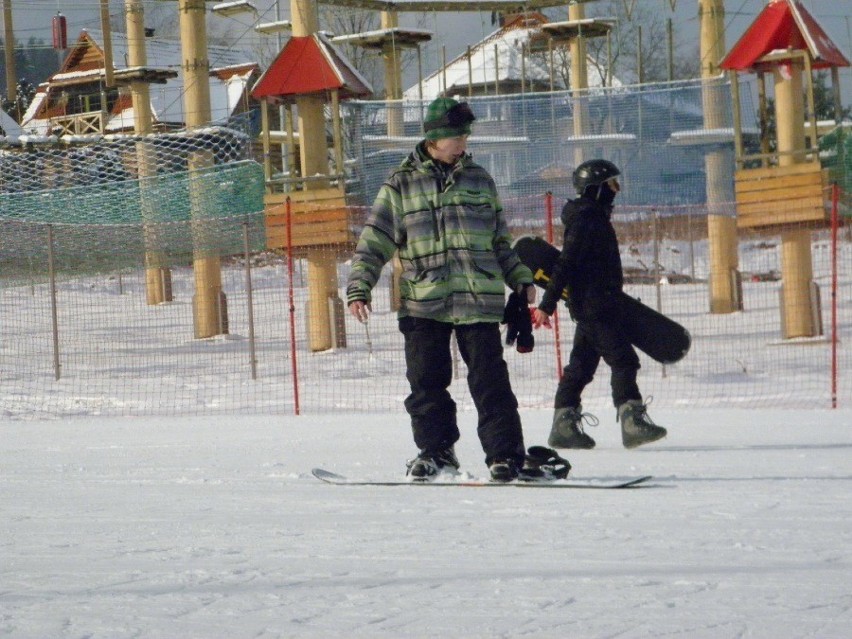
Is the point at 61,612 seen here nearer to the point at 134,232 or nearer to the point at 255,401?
the point at 255,401

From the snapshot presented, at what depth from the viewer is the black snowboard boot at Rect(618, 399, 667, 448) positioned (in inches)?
301

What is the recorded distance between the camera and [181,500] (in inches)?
220

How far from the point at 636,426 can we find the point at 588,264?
0.90 meters

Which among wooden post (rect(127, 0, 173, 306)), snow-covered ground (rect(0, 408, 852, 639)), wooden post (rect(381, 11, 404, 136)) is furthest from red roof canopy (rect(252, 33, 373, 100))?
snow-covered ground (rect(0, 408, 852, 639))

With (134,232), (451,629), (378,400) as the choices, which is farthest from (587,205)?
(134,232)

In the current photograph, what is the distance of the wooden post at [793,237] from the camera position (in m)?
17.0

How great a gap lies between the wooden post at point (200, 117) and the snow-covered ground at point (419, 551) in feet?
40.9

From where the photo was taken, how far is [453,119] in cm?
595

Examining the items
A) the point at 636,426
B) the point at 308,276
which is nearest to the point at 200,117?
the point at 308,276

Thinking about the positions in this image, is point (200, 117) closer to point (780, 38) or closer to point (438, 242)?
point (780, 38)

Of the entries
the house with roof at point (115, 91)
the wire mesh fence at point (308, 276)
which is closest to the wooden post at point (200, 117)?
the wire mesh fence at point (308, 276)

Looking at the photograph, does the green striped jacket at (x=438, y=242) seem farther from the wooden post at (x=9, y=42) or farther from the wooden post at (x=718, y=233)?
the wooden post at (x=9, y=42)

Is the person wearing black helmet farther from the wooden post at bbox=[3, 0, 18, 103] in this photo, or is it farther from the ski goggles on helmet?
the wooden post at bbox=[3, 0, 18, 103]

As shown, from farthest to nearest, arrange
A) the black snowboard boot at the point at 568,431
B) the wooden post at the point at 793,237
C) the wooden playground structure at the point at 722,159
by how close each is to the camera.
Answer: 1. the wooden playground structure at the point at 722,159
2. the wooden post at the point at 793,237
3. the black snowboard boot at the point at 568,431
